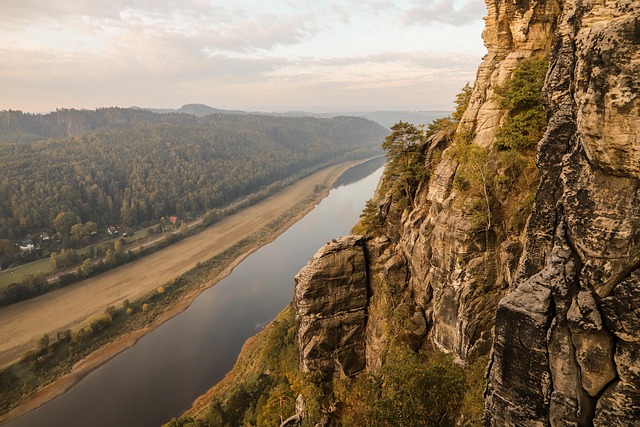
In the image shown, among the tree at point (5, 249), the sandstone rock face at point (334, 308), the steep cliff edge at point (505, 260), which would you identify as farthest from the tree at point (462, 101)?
the tree at point (5, 249)

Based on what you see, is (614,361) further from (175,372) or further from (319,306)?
(175,372)

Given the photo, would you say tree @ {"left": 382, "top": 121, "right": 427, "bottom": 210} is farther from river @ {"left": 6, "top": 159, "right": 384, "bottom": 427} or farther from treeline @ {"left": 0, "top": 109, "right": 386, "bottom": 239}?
treeline @ {"left": 0, "top": 109, "right": 386, "bottom": 239}

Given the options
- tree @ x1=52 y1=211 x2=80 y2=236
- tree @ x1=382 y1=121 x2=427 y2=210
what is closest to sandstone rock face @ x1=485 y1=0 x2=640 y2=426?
tree @ x1=382 y1=121 x2=427 y2=210

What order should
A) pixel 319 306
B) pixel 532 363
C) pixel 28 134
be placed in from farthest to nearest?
pixel 28 134
pixel 319 306
pixel 532 363

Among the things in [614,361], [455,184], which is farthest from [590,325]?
[455,184]

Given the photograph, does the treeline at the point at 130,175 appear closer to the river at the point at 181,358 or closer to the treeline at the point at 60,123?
the river at the point at 181,358
